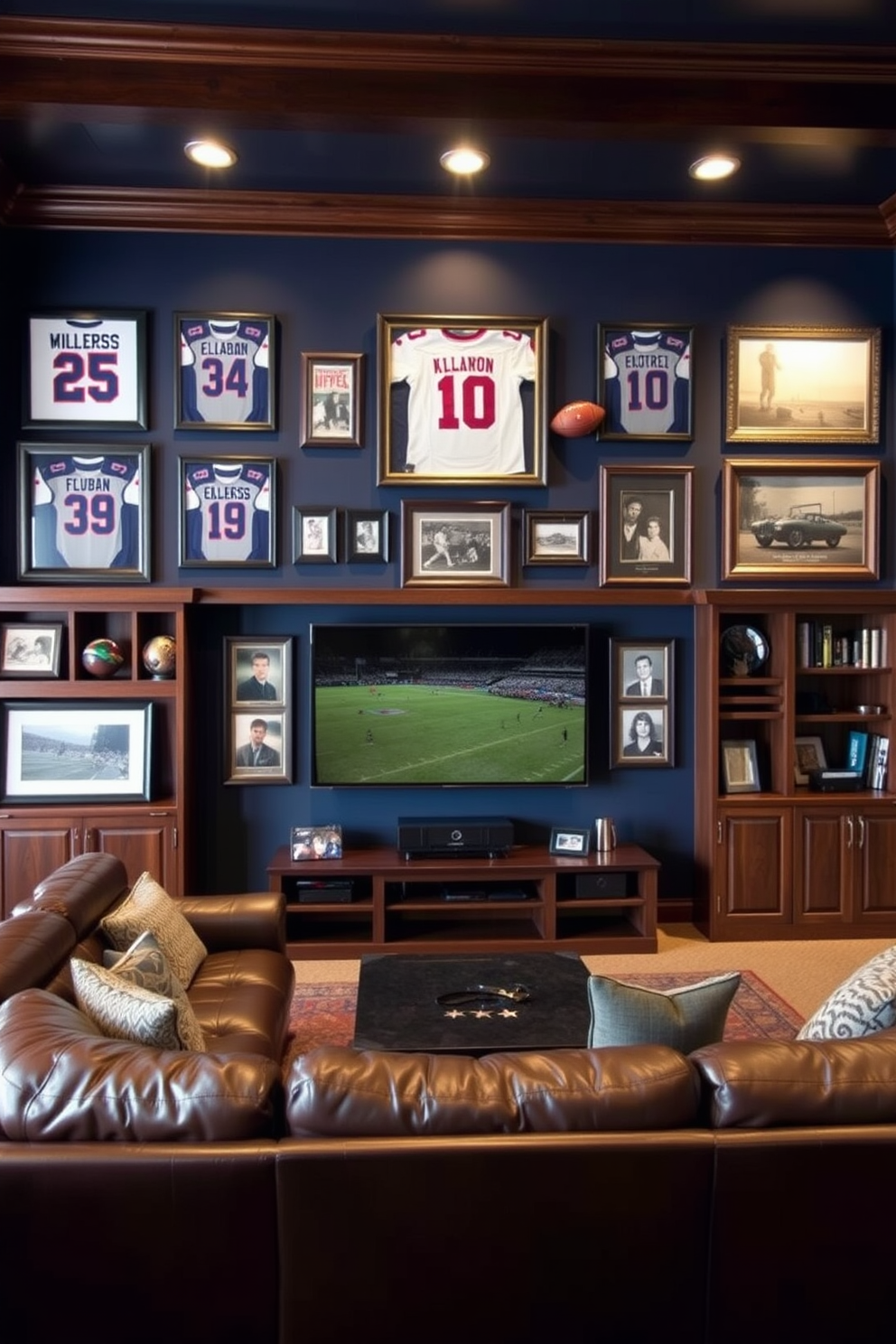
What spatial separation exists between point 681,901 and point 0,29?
4.84 metres

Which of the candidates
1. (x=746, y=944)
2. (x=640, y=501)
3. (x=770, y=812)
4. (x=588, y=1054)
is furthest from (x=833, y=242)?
(x=588, y=1054)

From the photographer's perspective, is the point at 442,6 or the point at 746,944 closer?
the point at 442,6

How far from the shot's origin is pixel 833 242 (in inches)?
186

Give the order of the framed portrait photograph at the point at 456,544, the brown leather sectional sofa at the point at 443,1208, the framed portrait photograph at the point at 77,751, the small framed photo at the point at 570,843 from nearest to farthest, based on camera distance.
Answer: the brown leather sectional sofa at the point at 443,1208, the framed portrait photograph at the point at 77,751, the small framed photo at the point at 570,843, the framed portrait photograph at the point at 456,544

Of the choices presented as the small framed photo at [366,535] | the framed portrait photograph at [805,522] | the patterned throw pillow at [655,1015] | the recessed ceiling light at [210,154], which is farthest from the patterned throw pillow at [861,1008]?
the recessed ceiling light at [210,154]

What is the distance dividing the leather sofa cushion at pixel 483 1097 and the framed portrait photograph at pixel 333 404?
3610 mm

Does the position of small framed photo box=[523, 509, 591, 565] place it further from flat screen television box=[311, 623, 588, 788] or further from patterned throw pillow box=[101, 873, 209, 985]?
patterned throw pillow box=[101, 873, 209, 985]

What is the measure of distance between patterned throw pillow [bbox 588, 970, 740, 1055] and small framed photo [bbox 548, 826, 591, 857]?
2.70 meters

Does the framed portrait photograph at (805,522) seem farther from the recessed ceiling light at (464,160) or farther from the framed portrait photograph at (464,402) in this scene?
the recessed ceiling light at (464,160)

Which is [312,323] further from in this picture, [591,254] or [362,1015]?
[362,1015]

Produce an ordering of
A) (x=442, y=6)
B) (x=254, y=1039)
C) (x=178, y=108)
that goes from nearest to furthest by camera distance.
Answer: (x=254, y=1039) < (x=442, y=6) < (x=178, y=108)

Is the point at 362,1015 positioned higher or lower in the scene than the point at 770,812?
lower

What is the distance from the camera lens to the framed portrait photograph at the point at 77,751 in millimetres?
4309

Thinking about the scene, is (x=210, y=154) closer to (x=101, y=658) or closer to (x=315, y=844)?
(x=101, y=658)
